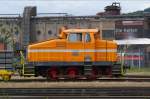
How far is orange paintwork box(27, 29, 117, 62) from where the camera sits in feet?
83.4

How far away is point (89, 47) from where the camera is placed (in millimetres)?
25422

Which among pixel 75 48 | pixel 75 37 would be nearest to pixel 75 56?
pixel 75 48

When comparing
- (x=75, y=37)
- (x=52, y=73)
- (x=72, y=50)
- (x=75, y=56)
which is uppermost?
(x=75, y=37)

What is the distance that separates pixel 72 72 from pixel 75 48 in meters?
1.27

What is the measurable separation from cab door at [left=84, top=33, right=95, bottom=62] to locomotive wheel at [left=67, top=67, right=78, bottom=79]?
785mm

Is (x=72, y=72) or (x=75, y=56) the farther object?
(x=75, y=56)

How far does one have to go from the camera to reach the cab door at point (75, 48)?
83.0 feet

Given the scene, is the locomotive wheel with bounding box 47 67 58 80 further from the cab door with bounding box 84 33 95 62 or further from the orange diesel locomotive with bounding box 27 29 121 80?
the cab door with bounding box 84 33 95 62

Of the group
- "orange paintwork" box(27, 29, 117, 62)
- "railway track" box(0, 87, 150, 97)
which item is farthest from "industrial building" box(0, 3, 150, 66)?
"railway track" box(0, 87, 150, 97)

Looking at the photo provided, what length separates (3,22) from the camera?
6588cm

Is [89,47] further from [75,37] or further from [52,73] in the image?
[52,73]

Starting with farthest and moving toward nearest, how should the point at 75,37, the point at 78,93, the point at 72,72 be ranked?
the point at 72,72 → the point at 75,37 → the point at 78,93

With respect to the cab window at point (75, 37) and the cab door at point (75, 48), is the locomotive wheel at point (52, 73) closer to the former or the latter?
the cab door at point (75, 48)

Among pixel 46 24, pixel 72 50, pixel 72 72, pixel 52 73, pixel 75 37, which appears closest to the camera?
pixel 75 37
